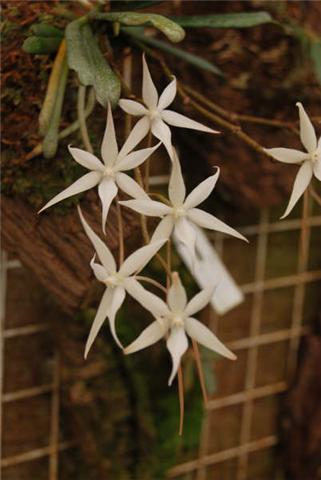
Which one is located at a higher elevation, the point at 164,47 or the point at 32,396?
the point at 164,47

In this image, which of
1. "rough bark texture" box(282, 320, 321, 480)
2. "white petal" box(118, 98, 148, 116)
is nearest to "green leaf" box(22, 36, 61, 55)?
"white petal" box(118, 98, 148, 116)

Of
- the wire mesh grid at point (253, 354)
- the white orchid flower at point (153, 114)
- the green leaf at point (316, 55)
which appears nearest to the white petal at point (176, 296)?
the white orchid flower at point (153, 114)

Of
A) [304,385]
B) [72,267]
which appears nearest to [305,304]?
[304,385]

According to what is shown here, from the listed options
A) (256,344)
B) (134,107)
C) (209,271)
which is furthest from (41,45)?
(256,344)

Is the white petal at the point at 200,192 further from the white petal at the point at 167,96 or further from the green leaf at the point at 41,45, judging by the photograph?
the green leaf at the point at 41,45

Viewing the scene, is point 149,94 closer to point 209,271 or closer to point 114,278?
point 114,278

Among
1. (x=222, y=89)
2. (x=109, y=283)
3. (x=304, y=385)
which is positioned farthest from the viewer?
(x=304, y=385)

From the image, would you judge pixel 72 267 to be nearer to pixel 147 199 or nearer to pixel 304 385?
pixel 147 199
